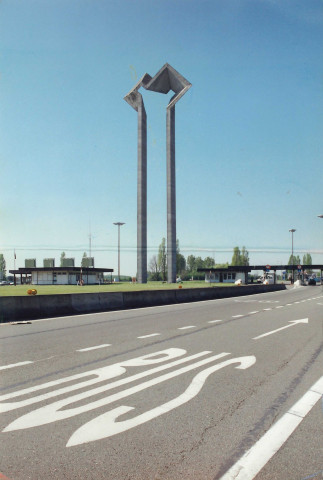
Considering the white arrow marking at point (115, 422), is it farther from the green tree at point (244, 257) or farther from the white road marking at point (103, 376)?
the green tree at point (244, 257)

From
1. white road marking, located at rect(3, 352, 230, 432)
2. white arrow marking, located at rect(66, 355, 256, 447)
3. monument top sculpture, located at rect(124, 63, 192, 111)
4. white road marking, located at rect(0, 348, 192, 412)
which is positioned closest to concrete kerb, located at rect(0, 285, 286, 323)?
white road marking, located at rect(0, 348, 192, 412)

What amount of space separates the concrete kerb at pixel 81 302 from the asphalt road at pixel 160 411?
6.94 m

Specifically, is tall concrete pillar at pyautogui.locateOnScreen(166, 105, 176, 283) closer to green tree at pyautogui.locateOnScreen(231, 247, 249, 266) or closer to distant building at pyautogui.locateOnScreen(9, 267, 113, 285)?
distant building at pyautogui.locateOnScreen(9, 267, 113, 285)

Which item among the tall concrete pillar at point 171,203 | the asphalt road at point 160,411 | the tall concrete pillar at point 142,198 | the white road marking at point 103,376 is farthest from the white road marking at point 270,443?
the tall concrete pillar at point 142,198

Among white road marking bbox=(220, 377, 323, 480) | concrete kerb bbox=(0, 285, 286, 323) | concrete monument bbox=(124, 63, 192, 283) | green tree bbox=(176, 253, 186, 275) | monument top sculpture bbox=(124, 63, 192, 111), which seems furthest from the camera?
green tree bbox=(176, 253, 186, 275)

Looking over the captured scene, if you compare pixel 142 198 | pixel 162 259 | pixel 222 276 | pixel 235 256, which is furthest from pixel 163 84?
pixel 235 256

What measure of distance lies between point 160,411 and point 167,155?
7349 centimetres

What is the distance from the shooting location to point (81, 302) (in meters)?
20.3

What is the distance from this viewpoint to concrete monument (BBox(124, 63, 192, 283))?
72438 mm

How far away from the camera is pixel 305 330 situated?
43.7 feet

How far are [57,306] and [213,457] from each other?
15.9m

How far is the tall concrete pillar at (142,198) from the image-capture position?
2835 inches

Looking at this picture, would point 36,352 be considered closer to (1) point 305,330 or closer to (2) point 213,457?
(2) point 213,457

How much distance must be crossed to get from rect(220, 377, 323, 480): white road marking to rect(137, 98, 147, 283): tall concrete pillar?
217 feet
